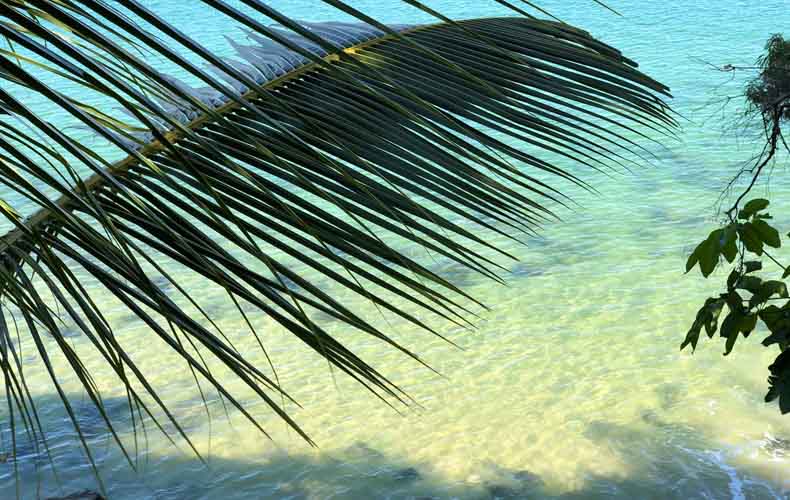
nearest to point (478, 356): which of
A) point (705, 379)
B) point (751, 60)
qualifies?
point (705, 379)

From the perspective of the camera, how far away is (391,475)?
3.54 metres

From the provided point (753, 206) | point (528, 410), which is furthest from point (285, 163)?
point (528, 410)

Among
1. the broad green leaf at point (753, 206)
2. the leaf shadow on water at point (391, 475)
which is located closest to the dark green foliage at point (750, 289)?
the broad green leaf at point (753, 206)

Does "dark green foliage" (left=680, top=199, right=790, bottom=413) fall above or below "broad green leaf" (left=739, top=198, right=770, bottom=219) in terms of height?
below

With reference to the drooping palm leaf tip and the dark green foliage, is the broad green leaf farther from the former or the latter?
the drooping palm leaf tip

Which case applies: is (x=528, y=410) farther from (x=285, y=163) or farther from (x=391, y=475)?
(x=285, y=163)

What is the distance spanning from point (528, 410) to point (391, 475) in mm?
703

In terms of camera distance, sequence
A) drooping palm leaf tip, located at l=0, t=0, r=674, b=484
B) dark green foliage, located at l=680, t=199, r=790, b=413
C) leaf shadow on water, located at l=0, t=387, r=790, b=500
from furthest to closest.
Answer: leaf shadow on water, located at l=0, t=387, r=790, b=500
dark green foliage, located at l=680, t=199, r=790, b=413
drooping palm leaf tip, located at l=0, t=0, r=674, b=484

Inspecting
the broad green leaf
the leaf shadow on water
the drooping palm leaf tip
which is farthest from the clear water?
the drooping palm leaf tip

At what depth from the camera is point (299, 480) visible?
3.55 meters

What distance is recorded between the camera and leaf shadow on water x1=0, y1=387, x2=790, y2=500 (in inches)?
134

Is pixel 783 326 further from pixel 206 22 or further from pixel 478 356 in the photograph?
pixel 206 22

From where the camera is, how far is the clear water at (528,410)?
11.5 ft

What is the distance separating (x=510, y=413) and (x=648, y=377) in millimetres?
649
